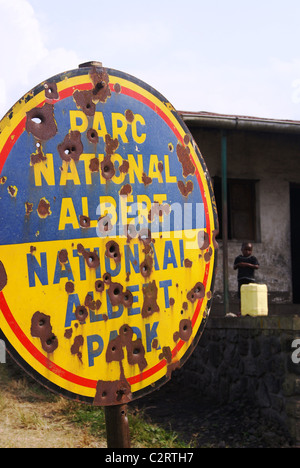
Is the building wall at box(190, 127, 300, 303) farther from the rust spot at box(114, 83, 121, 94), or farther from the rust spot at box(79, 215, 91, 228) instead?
the rust spot at box(79, 215, 91, 228)

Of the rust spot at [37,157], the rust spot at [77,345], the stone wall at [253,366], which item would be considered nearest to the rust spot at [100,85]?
the rust spot at [37,157]

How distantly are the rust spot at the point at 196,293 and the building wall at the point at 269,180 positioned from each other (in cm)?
779

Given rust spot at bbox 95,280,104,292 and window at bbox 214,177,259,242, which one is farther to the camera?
window at bbox 214,177,259,242

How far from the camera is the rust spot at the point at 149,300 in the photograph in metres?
1.70

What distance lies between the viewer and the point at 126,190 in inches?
66.2

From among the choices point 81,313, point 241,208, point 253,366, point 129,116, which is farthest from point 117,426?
point 241,208

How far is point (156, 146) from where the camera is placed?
1.77 metres

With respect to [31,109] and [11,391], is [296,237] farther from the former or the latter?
[31,109]

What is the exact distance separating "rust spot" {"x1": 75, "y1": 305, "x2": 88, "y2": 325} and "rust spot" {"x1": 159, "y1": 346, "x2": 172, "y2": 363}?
0.28m

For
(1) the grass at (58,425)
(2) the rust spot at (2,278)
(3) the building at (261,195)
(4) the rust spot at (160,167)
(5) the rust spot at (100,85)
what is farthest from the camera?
(3) the building at (261,195)

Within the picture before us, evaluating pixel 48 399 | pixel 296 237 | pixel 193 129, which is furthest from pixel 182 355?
pixel 296 237

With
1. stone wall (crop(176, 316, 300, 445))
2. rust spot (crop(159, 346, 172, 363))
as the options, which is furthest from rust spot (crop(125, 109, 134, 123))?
stone wall (crop(176, 316, 300, 445))

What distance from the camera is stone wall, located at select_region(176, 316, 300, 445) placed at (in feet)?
18.8

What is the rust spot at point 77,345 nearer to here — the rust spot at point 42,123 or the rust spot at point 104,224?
the rust spot at point 104,224
